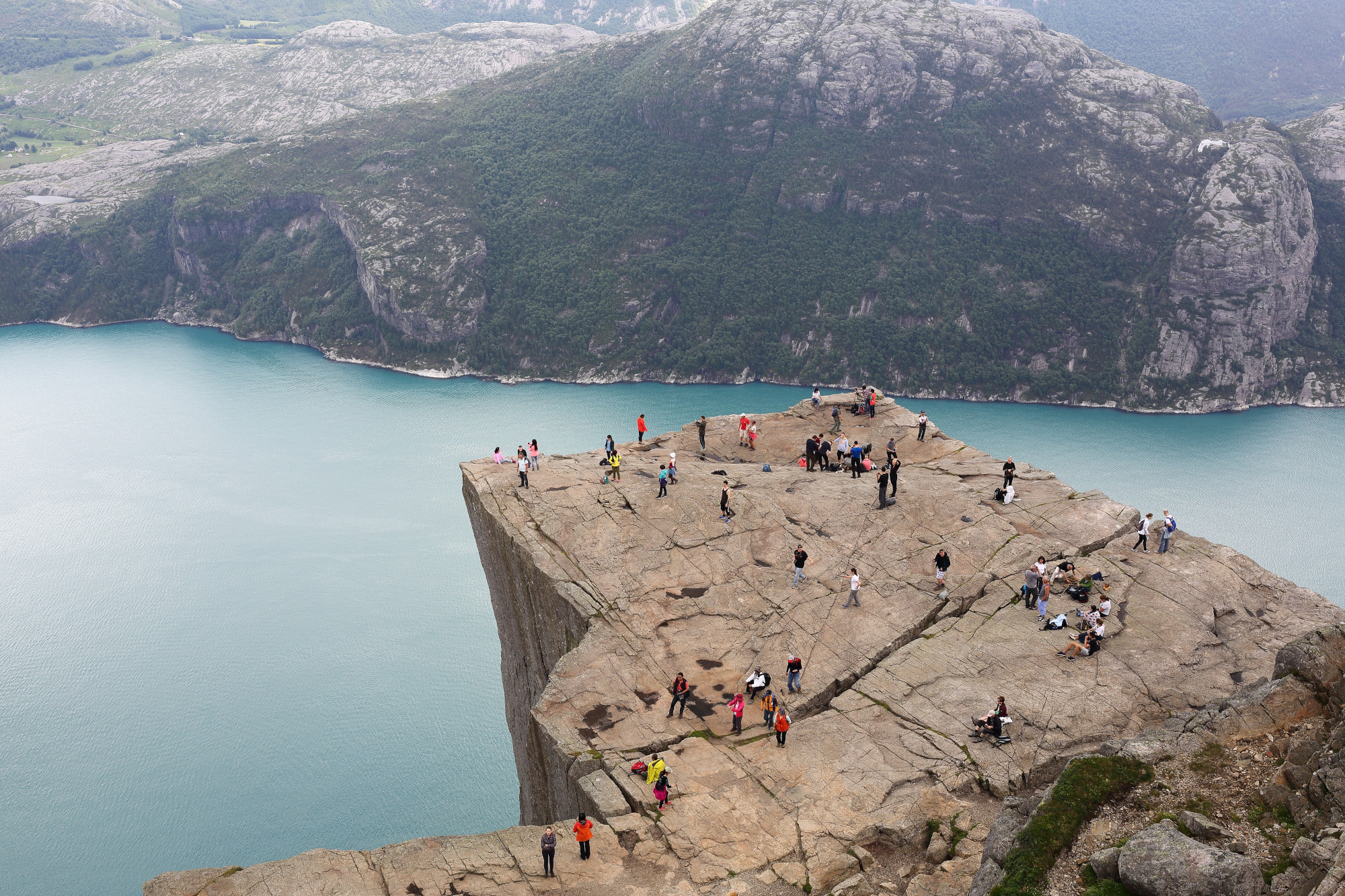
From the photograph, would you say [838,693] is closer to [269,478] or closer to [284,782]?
[284,782]

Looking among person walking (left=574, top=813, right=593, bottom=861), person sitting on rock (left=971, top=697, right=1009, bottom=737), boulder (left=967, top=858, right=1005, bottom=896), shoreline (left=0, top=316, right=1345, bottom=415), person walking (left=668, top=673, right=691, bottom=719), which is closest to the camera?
boulder (left=967, top=858, right=1005, bottom=896)

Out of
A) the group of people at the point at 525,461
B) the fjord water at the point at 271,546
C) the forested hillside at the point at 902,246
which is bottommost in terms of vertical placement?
the fjord water at the point at 271,546

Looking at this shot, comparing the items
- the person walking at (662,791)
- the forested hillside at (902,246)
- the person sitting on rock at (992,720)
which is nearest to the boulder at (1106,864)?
the person sitting on rock at (992,720)

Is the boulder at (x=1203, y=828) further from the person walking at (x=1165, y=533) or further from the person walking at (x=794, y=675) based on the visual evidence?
the person walking at (x=1165, y=533)

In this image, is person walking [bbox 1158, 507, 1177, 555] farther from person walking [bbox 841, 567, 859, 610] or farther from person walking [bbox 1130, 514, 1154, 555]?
person walking [bbox 841, 567, 859, 610]

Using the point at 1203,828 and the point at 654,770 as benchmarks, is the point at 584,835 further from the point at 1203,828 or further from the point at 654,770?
the point at 1203,828

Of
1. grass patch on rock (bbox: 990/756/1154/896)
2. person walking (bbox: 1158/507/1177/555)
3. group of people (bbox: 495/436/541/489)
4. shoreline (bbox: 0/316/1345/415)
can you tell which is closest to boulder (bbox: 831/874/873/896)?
grass patch on rock (bbox: 990/756/1154/896)

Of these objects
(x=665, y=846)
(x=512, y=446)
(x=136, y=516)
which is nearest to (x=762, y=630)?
(x=665, y=846)

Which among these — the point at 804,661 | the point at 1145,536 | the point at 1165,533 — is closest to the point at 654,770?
the point at 804,661
